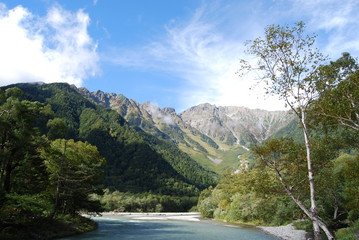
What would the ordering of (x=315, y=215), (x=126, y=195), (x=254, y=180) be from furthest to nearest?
(x=126, y=195) < (x=254, y=180) < (x=315, y=215)

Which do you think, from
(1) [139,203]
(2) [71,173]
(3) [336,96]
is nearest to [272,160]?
(3) [336,96]

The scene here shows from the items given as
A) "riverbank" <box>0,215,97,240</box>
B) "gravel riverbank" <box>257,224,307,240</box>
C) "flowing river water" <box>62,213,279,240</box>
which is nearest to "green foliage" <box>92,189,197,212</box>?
"flowing river water" <box>62,213,279,240</box>

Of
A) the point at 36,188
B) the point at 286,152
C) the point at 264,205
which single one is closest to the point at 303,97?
the point at 286,152

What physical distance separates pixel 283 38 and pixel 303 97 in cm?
453

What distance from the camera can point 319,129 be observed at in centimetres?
2252

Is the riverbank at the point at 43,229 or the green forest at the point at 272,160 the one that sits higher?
the green forest at the point at 272,160

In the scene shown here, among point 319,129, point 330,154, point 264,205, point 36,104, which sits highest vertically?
point 36,104

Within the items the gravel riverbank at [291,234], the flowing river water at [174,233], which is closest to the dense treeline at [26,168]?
the flowing river water at [174,233]

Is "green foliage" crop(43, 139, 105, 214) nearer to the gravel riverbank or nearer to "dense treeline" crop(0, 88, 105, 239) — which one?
"dense treeline" crop(0, 88, 105, 239)

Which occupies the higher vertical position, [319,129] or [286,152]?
[319,129]

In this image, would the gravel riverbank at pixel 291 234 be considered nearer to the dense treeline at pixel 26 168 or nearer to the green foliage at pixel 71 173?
the green foliage at pixel 71 173

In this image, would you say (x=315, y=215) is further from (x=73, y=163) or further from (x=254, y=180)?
(x=73, y=163)

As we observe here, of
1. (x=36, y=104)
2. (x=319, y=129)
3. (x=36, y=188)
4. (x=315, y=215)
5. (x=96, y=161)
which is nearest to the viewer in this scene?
(x=315, y=215)

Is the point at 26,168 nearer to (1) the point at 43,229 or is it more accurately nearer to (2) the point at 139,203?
(1) the point at 43,229
